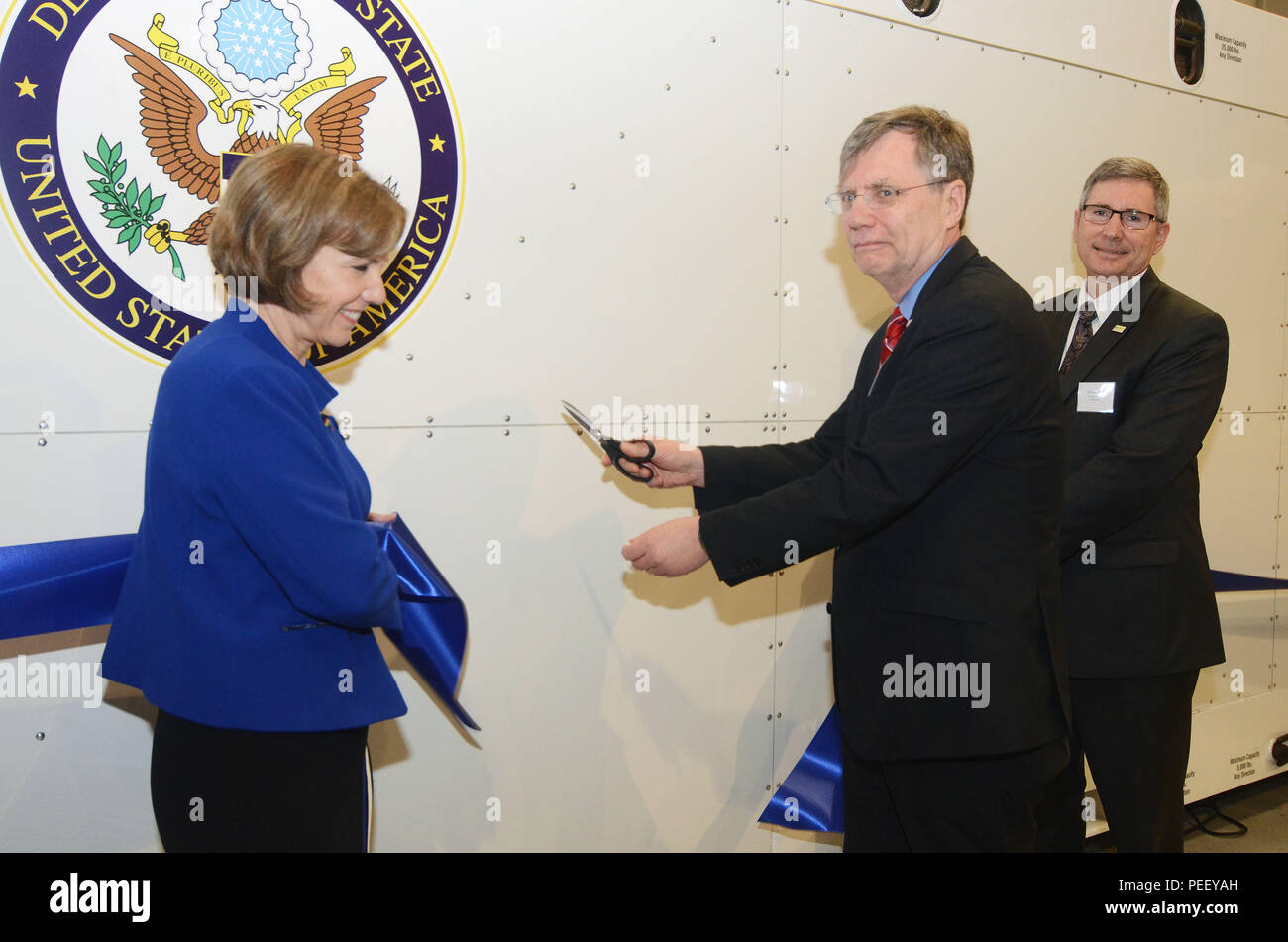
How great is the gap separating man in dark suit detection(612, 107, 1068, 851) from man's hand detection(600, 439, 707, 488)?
0.87 feet

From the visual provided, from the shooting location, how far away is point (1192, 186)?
11.5ft

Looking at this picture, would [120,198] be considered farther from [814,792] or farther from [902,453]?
[814,792]

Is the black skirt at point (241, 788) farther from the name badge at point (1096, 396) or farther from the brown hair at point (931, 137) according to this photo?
the name badge at point (1096, 396)

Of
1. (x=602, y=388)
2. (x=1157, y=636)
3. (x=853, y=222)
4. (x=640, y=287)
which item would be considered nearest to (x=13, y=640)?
(x=602, y=388)

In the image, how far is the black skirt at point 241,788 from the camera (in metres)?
1.51

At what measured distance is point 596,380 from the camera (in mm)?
2430

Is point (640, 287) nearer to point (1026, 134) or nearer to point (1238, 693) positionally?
point (1026, 134)

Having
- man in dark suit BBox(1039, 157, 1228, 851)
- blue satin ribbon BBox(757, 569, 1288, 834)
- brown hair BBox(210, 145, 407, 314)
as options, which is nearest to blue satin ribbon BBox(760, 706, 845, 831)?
blue satin ribbon BBox(757, 569, 1288, 834)

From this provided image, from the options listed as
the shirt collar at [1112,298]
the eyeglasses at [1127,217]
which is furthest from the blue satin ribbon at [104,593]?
the eyeglasses at [1127,217]

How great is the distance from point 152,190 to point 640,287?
41.7 inches

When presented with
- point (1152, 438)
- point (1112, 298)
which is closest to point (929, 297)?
point (1152, 438)

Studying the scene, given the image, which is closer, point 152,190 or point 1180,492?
point 152,190

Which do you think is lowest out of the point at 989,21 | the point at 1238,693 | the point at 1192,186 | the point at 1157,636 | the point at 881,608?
the point at 1238,693

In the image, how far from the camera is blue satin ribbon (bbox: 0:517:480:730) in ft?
6.05
